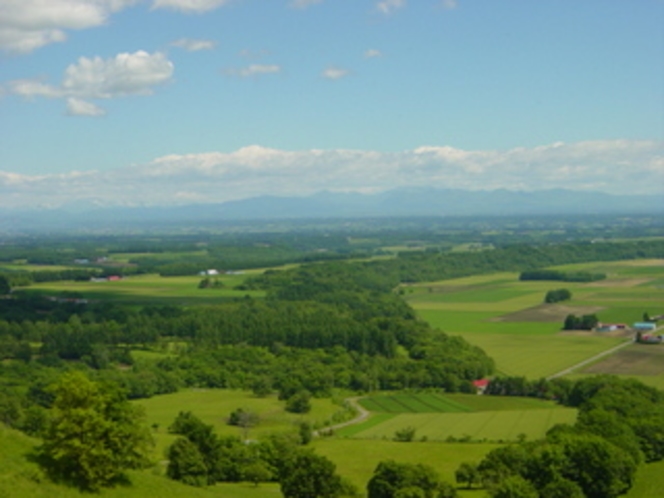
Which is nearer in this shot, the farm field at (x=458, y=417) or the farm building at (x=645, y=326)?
the farm field at (x=458, y=417)

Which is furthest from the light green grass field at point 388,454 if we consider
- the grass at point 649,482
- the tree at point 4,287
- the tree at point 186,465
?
the tree at point 4,287

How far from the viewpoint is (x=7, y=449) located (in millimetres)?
37000

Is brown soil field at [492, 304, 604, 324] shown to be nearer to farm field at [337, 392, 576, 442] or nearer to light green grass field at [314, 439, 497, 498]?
farm field at [337, 392, 576, 442]

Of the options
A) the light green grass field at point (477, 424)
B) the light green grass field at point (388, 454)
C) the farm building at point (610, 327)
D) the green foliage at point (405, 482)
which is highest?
the green foliage at point (405, 482)

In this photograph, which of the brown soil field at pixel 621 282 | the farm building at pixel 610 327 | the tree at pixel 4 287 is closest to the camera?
the farm building at pixel 610 327

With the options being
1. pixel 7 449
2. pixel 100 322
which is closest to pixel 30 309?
pixel 100 322

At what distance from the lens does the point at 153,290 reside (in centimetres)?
15838

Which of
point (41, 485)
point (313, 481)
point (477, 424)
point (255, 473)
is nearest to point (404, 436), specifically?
point (477, 424)

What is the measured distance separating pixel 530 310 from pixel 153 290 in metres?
66.4

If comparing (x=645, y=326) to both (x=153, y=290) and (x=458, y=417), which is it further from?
(x=153, y=290)

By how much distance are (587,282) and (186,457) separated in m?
136

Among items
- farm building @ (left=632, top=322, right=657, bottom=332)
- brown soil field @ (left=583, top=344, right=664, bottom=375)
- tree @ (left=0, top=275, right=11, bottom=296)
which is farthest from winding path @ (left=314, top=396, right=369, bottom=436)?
tree @ (left=0, top=275, right=11, bottom=296)

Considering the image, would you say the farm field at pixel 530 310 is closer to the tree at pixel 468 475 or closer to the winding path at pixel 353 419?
the winding path at pixel 353 419

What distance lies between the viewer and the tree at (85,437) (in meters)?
35.8
